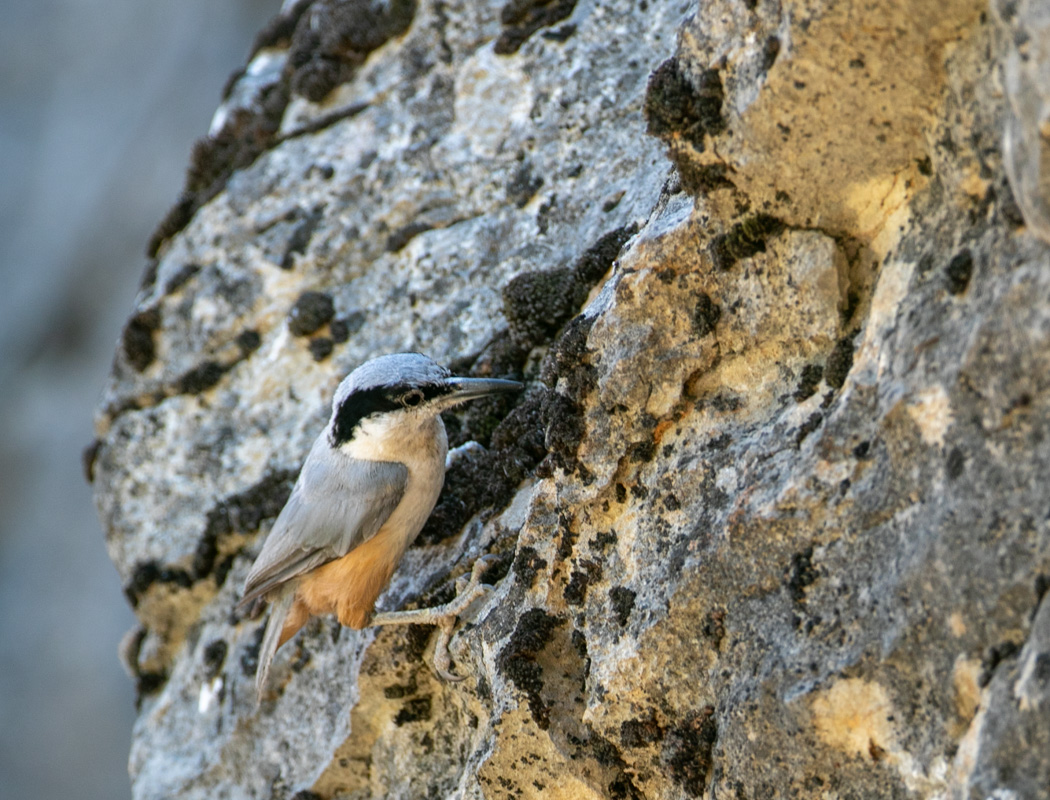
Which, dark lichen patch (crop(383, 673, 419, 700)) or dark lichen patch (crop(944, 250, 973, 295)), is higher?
dark lichen patch (crop(944, 250, 973, 295))

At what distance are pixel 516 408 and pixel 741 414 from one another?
1.66m

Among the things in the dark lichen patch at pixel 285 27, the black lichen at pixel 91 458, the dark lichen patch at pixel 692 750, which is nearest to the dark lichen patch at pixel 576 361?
the dark lichen patch at pixel 692 750

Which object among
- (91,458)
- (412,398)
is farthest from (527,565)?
(91,458)

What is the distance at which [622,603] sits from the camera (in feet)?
11.9

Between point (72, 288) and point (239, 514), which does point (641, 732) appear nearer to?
point (239, 514)

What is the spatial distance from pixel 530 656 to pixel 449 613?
0.69 meters

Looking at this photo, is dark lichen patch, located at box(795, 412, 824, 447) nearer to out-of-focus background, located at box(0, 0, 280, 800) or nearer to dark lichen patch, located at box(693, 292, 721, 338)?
dark lichen patch, located at box(693, 292, 721, 338)

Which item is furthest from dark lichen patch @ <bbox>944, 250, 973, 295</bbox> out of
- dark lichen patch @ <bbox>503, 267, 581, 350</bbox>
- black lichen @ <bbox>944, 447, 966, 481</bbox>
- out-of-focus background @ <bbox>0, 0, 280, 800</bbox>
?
out-of-focus background @ <bbox>0, 0, 280, 800</bbox>

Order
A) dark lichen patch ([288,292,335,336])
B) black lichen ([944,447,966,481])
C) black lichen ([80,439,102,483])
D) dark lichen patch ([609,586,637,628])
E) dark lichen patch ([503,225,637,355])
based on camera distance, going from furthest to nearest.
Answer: black lichen ([80,439,102,483]), dark lichen patch ([288,292,335,336]), dark lichen patch ([503,225,637,355]), dark lichen patch ([609,586,637,628]), black lichen ([944,447,966,481])

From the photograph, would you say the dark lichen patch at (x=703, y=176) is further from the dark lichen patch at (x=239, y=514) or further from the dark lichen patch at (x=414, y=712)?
the dark lichen patch at (x=239, y=514)

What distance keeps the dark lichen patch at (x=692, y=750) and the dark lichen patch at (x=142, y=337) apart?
4706mm

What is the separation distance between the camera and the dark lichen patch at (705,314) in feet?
Answer: 11.9

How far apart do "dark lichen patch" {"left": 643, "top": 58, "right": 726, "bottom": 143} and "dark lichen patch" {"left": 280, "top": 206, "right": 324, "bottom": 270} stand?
10.6 ft

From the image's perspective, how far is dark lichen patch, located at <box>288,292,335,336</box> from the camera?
19.8 ft
